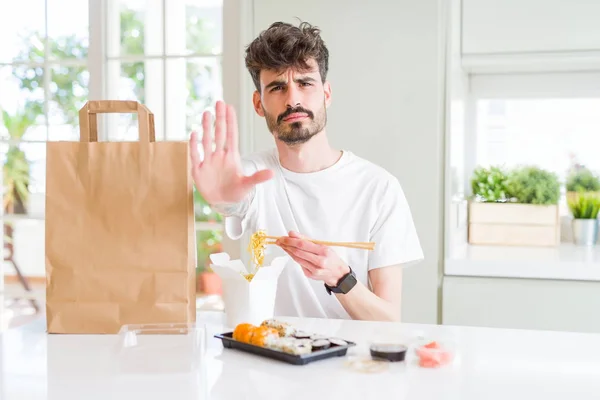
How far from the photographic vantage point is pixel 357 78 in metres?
2.59

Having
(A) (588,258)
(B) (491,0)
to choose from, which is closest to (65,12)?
(B) (491,0)

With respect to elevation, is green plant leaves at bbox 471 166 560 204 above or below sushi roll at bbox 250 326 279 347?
above

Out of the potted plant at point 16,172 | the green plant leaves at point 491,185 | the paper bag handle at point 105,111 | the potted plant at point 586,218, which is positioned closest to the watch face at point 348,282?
the paper bag handle at point 105,111

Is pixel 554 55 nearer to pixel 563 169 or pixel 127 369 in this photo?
pixel 563 169

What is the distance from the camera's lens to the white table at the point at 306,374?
3.22ft

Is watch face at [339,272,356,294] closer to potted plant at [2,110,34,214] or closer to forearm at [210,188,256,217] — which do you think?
forearm at [210,188,256,217]

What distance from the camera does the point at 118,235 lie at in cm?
135

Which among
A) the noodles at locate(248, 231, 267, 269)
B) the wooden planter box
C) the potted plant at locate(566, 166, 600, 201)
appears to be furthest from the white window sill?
the noodles at locate(248, 231, 267, 269)

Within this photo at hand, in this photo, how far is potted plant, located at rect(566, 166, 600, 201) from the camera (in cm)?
291

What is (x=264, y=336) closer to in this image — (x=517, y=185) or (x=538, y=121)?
(x=517, y=185)

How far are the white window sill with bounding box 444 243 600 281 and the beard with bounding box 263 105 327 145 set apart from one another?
86 centimetres

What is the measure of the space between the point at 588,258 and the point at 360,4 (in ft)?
4.00

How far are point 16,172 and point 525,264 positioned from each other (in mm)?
5433

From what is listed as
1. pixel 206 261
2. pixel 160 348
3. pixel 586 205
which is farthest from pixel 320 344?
pixel 206 261
